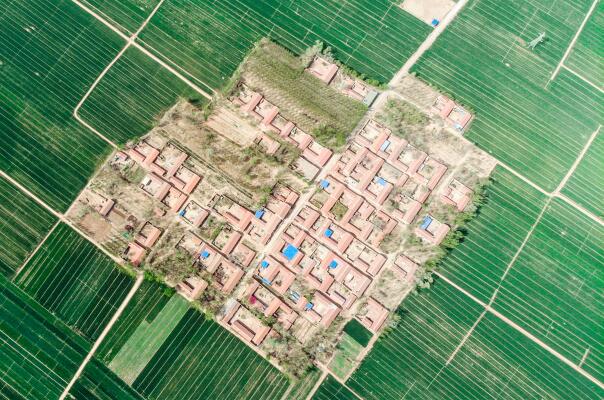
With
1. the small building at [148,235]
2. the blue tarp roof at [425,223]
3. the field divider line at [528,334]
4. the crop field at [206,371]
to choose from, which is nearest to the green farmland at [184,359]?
the crop field at [206,371]

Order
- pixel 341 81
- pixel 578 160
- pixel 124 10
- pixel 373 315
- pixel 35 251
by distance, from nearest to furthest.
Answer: pixel 373 315
pixel 35 251
pixel 578 160
pixel 341 81
pixel 124 10

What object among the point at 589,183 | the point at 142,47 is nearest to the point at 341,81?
the point at 142,47

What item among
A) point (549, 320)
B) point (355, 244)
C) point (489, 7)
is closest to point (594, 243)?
point (549, 320)

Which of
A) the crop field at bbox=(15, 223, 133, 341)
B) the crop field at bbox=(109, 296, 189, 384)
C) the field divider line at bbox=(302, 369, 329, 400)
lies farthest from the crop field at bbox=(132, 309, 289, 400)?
the crop field at bbox=(15, 223, 133, 341)

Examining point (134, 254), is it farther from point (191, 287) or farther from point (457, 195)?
point (457, 195)

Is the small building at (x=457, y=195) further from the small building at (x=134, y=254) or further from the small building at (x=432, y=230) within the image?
the small building at (x=134, y=254)

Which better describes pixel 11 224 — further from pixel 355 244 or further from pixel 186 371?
pixel 355 244
